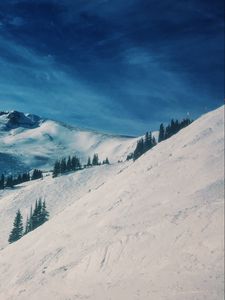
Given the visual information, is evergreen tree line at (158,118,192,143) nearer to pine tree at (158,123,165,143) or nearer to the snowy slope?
pine tree at (158,123,165,143)

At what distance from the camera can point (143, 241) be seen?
117 feet

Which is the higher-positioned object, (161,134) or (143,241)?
(161,134)

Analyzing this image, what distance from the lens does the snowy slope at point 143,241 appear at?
30531mm

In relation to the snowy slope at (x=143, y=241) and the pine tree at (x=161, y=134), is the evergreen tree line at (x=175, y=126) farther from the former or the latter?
the snowy slope at (x=143, y=241)

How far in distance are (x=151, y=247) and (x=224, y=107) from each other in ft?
93.3

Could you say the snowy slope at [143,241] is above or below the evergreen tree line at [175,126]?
below

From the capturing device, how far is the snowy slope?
100ft

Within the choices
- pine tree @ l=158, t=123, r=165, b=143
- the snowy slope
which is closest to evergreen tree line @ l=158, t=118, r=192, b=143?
pine tree @ l=158, t=123, r=165, b=143

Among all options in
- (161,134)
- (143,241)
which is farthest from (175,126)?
(143,241)

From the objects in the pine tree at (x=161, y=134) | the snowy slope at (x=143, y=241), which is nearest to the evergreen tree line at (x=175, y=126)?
the pine tree at (x=161, y=134)

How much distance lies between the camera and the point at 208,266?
29609 millimetres

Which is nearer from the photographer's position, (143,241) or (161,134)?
(143,241)

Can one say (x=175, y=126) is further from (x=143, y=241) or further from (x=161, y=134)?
(x=143, y=241)

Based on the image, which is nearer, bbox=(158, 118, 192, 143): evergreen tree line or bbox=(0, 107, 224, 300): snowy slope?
bbox=(0, 107, 224, 300): snowy slope
